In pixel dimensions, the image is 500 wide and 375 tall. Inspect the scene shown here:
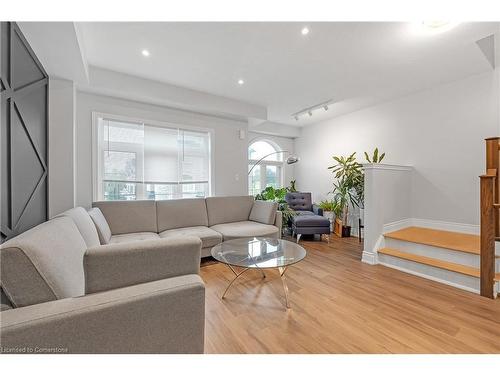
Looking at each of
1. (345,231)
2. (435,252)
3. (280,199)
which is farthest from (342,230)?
(435,252)

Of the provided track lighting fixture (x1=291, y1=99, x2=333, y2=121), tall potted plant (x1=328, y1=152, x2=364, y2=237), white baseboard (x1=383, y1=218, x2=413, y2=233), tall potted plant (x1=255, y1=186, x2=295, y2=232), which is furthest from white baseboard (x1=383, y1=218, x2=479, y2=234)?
track lighting fixture (x1=291, y1=99, x2=333, y2=121)

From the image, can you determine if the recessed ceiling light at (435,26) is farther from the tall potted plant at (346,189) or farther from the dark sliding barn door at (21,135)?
the dark sliding barn door at (21,135)

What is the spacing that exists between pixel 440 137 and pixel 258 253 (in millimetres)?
3568

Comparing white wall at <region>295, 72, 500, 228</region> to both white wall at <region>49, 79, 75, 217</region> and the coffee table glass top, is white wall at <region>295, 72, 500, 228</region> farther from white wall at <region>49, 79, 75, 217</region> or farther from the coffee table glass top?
white wall at <region>49, 79, 75, 217</region>

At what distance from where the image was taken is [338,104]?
4.30 metres

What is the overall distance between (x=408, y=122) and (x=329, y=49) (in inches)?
95.8

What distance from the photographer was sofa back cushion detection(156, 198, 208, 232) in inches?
128

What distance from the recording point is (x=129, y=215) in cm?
302

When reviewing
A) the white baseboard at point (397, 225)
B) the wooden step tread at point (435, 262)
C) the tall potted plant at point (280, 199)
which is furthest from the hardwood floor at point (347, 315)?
the tall potted plant at point (280, 199)

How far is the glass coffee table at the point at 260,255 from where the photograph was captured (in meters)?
1.96

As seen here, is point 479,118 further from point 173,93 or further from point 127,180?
point 127,180

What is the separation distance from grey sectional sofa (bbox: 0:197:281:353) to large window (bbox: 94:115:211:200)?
1982 mm

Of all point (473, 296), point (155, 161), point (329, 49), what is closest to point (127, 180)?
point (155, 161)

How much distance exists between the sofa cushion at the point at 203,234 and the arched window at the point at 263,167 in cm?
263
